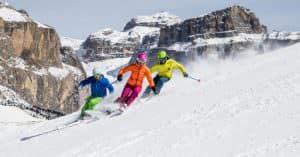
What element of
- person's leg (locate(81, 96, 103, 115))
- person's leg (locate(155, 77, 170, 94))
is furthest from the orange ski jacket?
person's leg (locate(81, 96, 103, 115))

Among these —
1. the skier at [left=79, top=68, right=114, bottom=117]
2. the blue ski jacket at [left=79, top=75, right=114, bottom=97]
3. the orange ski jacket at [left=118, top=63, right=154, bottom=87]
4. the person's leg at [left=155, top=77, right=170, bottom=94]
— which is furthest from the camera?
the person's leg at [left=155, top=77, right=170, bottom=94]

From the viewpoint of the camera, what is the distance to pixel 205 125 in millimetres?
11484

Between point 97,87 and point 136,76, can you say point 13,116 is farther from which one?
point 136,76

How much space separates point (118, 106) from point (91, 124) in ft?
4.81

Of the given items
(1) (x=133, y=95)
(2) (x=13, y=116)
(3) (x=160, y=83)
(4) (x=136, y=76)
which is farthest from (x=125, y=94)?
(2) (x=13, y=116)

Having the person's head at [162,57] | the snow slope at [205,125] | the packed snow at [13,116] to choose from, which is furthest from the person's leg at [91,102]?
the packed snow at [13,116]

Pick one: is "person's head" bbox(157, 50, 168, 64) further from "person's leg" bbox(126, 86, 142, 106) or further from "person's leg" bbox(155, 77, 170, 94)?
"person's leg" bbox(126, 86, 142, 106)

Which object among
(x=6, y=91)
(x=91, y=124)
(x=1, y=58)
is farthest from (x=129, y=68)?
(x=1, y=58)

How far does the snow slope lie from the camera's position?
9.77 m

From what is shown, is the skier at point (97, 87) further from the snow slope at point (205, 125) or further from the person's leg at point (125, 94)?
the snow slope at point (205, 125)

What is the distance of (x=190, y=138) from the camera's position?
1072 centimetres

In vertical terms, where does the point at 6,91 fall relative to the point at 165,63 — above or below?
below

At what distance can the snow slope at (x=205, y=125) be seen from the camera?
384 inches

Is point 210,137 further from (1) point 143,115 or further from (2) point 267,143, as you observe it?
(1) point 143,115
